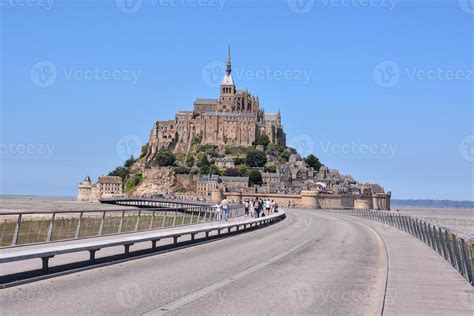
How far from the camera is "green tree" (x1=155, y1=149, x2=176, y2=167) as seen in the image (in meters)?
189

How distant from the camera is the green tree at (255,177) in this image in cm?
16789

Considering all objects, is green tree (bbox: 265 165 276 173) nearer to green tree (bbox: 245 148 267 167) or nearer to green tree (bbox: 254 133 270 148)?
green tree (bbox: 245 148 267 167)

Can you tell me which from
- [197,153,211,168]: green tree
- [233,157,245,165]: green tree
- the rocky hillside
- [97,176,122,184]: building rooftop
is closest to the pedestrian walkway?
the rocky hillside

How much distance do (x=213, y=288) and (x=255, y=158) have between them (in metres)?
168

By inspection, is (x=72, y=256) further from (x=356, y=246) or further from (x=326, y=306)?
(x=356, y=246)

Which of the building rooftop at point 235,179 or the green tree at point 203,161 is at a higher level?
the green tree at point 203,161

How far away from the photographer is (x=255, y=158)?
593ft

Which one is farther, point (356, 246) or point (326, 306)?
point (356, 246)

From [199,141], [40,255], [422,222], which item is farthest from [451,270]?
[199,141]

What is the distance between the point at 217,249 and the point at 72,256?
6.34m

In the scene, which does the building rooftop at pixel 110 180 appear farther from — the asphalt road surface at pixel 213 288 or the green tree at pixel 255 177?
the asphalt road surface at pixel 213 288

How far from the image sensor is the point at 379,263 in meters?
18.9

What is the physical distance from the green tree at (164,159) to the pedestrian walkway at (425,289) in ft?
559

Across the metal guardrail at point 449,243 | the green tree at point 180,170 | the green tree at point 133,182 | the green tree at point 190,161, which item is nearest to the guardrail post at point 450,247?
the metal guardrail at point 449,243
